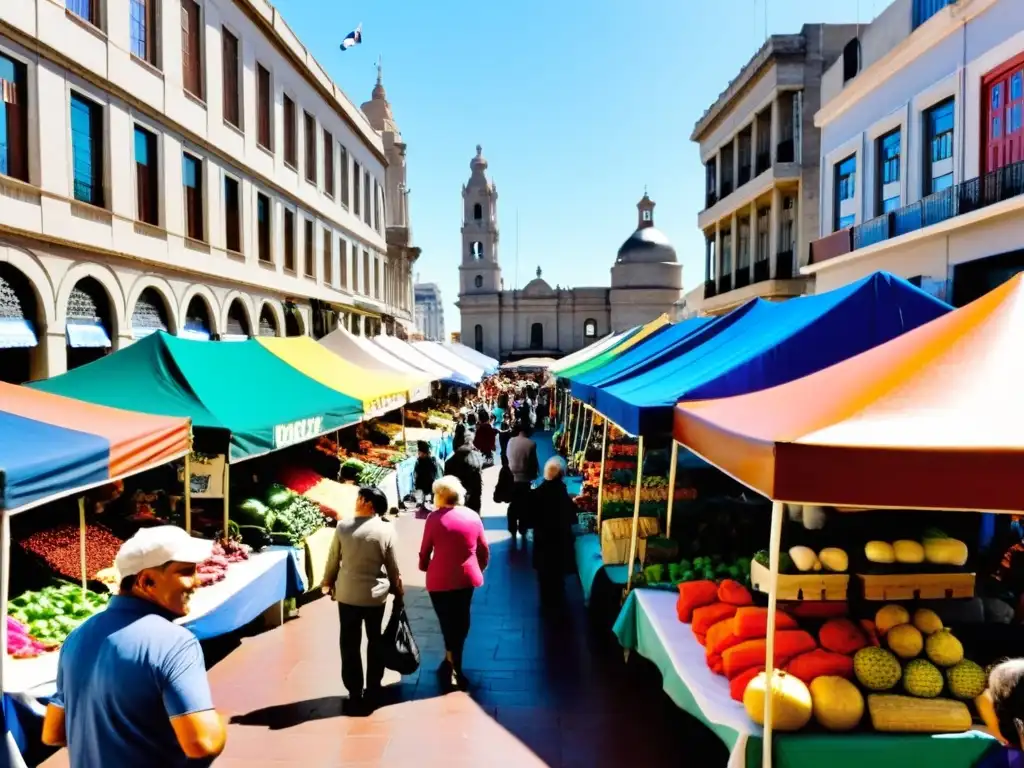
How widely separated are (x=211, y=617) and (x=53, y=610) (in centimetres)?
97

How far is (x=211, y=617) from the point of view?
5074 mm

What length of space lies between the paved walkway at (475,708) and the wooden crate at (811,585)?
1158mm

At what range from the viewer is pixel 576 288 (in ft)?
225

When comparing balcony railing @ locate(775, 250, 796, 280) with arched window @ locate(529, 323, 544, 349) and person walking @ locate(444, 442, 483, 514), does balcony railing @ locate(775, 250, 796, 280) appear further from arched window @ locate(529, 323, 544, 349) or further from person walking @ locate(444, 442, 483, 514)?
arched window @ locate(529, 323, 544, 349)

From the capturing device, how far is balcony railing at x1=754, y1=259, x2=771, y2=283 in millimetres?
24683

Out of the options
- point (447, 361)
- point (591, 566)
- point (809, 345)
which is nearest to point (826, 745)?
point (809, 345)

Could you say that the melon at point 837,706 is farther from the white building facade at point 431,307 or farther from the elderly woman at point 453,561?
the white building facade at point 431,307

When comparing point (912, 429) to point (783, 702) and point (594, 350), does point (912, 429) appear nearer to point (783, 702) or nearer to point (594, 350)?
point (783, 702)

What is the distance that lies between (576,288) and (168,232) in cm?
5561

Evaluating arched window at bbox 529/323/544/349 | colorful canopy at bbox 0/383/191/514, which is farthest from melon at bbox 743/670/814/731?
arched window at bbox 529/323/544/349

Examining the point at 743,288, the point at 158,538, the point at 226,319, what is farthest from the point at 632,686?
the point at 743,288

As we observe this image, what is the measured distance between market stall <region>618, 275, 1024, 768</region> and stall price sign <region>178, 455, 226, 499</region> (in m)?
4.14

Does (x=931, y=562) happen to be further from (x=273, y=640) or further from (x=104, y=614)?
(x=273, y=640)

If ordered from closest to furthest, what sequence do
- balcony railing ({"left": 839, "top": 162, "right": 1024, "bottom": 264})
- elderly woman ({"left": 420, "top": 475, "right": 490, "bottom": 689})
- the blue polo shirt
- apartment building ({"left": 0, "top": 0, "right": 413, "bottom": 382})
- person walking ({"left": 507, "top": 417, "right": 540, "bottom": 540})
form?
the blue polo shirt → elderly woman ({"left": 420, "top": 475, "right": 490, "bottom": 689}) → person walking ({"left": 507, "top": 417, "right": 540, "bottom": 540}) → apartment building ({"left": 0, "top": 0, "right": 413, "bottom": 382}) → balcony railing ({"left": 839, "top": 162, "right": 1024, "bottom": 264})
